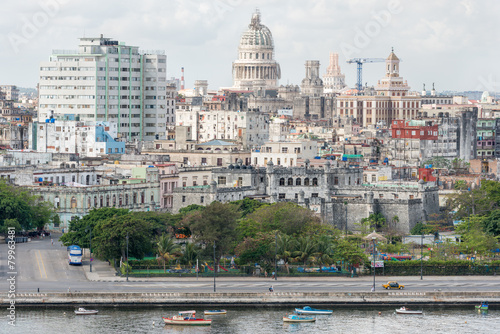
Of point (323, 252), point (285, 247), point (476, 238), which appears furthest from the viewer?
point (476, 238)

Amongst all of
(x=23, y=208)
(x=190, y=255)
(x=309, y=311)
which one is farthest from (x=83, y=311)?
(x=23, y=208)

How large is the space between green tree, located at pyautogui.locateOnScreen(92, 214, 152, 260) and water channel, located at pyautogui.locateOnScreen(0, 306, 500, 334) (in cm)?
1108

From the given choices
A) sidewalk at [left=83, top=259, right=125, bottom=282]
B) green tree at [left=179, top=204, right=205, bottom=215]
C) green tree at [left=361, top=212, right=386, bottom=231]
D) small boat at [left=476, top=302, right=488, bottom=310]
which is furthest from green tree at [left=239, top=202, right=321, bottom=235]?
small boat at [left=476, top=302, right=488, bottom=310]

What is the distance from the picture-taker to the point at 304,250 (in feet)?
345

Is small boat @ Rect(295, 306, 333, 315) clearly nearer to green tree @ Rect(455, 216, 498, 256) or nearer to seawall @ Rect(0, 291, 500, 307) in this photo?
seawall @ Rect(0, 291, 500, 307)

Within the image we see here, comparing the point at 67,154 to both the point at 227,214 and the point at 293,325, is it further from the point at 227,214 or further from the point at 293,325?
the point at 293,325

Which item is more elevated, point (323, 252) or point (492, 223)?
point (492, 223)

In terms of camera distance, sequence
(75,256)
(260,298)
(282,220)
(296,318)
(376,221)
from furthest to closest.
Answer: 1. (376,221)
2. (282,220)
3. (75,256)
4. (260,298)
5. (296,318)

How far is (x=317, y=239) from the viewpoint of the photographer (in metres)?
107

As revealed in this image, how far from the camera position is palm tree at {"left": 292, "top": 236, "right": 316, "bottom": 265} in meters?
105

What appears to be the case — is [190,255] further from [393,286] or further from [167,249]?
[393,286]

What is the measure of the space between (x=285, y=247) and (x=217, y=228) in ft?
17.9

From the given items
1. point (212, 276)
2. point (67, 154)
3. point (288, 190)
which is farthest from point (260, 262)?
point (67, 154)

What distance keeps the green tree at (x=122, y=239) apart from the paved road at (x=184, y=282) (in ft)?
5.33
